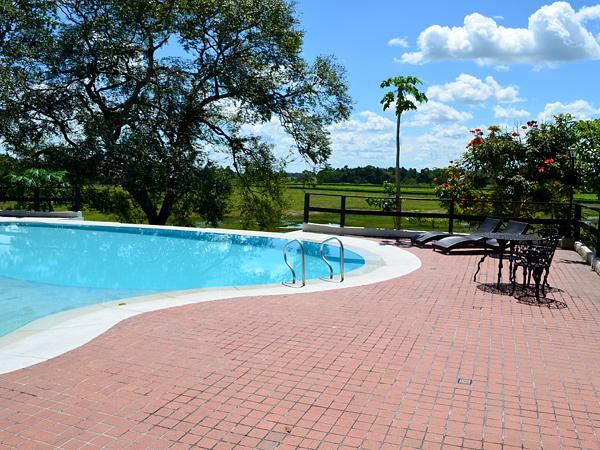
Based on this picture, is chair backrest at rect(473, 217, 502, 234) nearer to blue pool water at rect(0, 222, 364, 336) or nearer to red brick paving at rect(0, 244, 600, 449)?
blue pool water at rect(0, 222, 364, 336)

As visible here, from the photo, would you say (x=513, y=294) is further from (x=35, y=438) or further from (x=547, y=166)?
(x=547, y=166)

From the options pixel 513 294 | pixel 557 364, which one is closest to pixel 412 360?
pixel 557 364

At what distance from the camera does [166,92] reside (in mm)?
23109

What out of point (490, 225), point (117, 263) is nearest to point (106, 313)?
point (117, 263)

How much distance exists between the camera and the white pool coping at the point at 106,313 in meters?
5.17

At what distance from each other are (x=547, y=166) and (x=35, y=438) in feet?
57.1

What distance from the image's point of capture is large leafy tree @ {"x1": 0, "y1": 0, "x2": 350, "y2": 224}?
73.6ft

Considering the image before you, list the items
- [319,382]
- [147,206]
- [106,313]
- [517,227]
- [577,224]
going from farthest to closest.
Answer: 1. [147,206]
2. [577,224]
3. [517,227]
4. [106,313]
5. [319,382]

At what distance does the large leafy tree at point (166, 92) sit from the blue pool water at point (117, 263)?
6.47 metres

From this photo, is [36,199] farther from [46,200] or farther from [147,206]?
[147,206]

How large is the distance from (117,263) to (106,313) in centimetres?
615

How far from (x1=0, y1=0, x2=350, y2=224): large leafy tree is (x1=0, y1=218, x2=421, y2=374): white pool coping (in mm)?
13870

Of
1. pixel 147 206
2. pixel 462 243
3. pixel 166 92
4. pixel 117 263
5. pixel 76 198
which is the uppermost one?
pixel 166 92

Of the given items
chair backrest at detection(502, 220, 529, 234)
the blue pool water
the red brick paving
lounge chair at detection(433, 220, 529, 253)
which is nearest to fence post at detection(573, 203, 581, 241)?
lounge chair at detection(433, 220, 529, 253)
